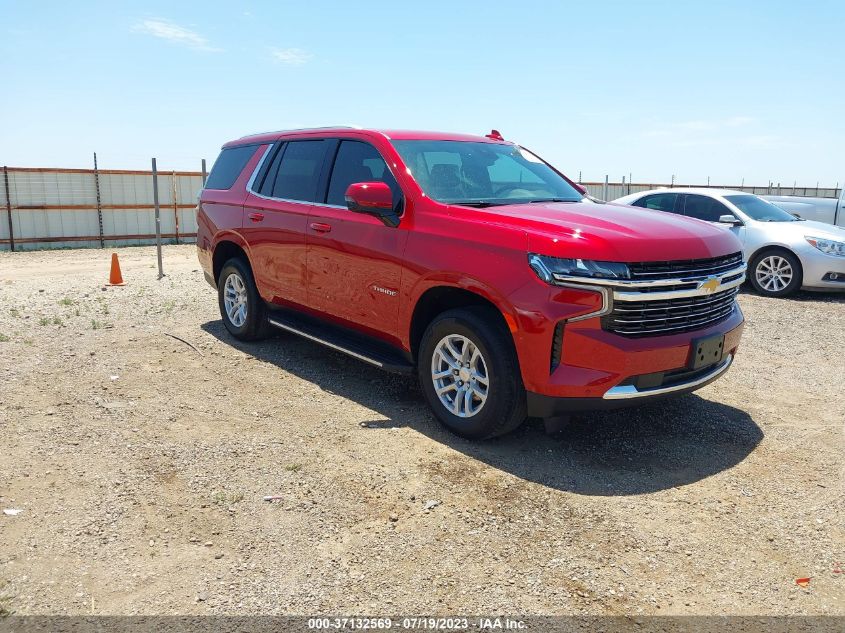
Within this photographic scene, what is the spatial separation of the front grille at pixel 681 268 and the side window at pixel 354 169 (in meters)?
1.96

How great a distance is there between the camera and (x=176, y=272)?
42.9ft

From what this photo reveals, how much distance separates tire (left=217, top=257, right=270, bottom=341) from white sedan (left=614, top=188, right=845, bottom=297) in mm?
5546

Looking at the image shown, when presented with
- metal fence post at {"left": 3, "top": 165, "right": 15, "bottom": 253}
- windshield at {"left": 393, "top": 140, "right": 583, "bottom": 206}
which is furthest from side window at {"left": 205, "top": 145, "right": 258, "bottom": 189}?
metal fence post at {"left": 3, "top": 165, "right": 15, "bottom": 253}

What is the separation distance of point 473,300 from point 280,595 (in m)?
2.24

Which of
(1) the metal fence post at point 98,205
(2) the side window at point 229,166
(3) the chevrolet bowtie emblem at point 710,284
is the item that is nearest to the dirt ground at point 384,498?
(3) the chevrolet bowtie emblem at point 710,284

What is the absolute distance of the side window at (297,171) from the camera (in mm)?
5742

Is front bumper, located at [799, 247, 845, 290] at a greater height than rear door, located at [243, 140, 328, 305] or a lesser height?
lesser

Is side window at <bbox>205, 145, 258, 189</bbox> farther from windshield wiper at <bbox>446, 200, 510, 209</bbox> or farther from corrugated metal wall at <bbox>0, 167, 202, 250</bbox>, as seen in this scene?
corrugated metal wall at <bbox>0, 167, 202, 250</bbox>

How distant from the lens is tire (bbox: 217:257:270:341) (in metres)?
6.65

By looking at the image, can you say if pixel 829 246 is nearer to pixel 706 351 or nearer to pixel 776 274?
pixel 776 274

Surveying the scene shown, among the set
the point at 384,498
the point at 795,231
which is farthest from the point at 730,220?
the point at 384,498

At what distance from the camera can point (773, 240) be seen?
10.1 meters

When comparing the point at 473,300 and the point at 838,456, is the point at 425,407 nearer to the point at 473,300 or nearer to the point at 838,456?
the point at 473,300

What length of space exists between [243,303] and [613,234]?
412cm
